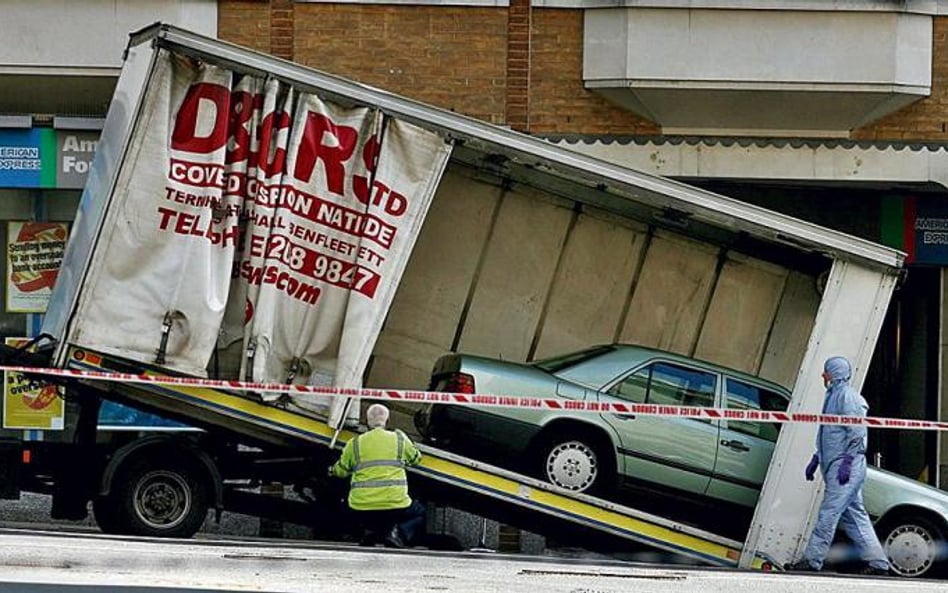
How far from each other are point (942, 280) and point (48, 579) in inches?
543

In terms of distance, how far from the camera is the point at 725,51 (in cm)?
1611

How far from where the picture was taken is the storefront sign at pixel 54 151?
641 inches

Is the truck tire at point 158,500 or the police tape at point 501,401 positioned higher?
the police tape at point 501,401

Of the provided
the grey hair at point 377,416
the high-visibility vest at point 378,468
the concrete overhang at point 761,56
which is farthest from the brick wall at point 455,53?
the high-visibility vest at point 378,468

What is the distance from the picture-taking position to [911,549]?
12.3 meters

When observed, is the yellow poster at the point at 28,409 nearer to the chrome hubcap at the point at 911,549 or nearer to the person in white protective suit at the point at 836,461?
the person in white protective suit at the point at 836,461

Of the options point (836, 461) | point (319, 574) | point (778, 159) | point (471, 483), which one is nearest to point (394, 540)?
point (471, 483)

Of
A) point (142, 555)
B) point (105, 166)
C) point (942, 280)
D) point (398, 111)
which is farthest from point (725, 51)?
point (142, 555)

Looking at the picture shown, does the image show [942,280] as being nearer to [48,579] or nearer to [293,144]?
[293,144]

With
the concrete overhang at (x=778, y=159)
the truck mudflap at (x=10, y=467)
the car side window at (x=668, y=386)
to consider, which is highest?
the concrete overhang at (x=778, y=159)

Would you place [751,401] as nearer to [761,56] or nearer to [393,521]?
[393,521]

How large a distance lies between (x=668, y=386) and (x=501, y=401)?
4.51ft

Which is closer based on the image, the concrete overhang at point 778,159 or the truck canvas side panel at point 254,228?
the truck canvas side panel at point 254,228

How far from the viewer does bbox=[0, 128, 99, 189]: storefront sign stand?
16281 mm
